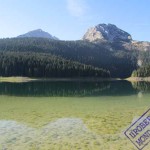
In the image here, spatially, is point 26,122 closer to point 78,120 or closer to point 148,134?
point 78,120

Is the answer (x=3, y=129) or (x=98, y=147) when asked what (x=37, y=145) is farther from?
(x=3, y=129)

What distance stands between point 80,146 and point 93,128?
8.60 meters

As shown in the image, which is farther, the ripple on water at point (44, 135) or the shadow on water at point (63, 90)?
the shadow on water at point (63, 90)

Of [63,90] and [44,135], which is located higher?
[63,90]

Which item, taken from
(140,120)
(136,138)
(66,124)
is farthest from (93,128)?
(140,120)

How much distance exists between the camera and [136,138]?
101 ft

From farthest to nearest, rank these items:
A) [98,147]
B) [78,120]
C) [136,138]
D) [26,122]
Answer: [78,120] → [26,122] → [136,138] → [98,147]

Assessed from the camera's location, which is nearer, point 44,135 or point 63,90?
point 44,135

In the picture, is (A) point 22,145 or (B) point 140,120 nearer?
(A) point 22,145

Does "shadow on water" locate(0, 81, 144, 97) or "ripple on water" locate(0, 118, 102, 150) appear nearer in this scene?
"ripple on water" locate(0, 118, 102, 150)

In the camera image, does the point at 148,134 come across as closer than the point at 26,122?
Yes

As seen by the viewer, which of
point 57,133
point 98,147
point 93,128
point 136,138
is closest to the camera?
point 98,147

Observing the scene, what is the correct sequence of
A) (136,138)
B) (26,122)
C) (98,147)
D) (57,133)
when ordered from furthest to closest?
(26,122) < (57,133) < (136,138) < (98,147)

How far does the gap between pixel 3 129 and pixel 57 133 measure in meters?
6.44
